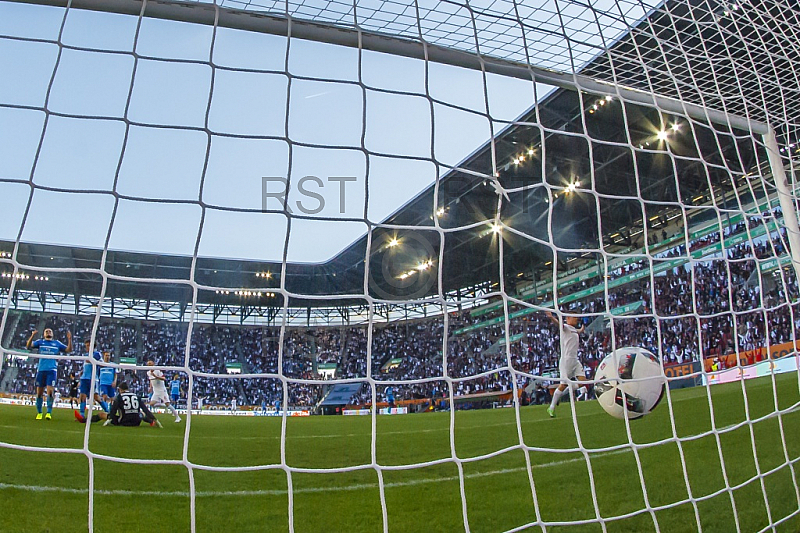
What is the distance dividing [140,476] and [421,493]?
1.33 meters

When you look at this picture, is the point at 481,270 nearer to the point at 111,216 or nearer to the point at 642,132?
the point at 642,132

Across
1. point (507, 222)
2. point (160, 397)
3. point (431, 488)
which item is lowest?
point (431, 488)

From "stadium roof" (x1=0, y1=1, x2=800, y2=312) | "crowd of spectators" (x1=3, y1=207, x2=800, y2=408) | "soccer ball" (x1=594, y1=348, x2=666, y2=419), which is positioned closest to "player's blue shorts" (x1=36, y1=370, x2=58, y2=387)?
"stadium roof" (x1=0, y1=1, x2=800, y2=312)

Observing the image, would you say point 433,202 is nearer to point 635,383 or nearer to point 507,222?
point 635,383

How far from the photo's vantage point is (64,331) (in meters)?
14.7

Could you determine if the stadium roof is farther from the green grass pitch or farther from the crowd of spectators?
the green grass pitch

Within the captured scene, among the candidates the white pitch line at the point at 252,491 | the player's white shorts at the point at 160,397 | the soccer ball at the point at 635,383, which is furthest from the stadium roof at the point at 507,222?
the white pitch line at the point at 252,491

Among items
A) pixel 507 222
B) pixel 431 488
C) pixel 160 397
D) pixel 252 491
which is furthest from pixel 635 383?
pixel 507 222

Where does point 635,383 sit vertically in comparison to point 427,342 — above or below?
below

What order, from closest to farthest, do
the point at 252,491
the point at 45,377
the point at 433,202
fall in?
the point at 252,491 → the point at 433,202 → the point at 45,377

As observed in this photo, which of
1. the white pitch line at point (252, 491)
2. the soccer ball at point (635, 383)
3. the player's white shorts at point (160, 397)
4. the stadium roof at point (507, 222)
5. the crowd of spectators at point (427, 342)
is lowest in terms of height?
the white pitch line at point (252, 491)

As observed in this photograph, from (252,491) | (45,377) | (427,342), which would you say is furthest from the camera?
(427,342)

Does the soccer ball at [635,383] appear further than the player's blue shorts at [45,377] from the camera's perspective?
No

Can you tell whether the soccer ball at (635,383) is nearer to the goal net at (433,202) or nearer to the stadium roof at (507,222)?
the goal net at (433,202)
